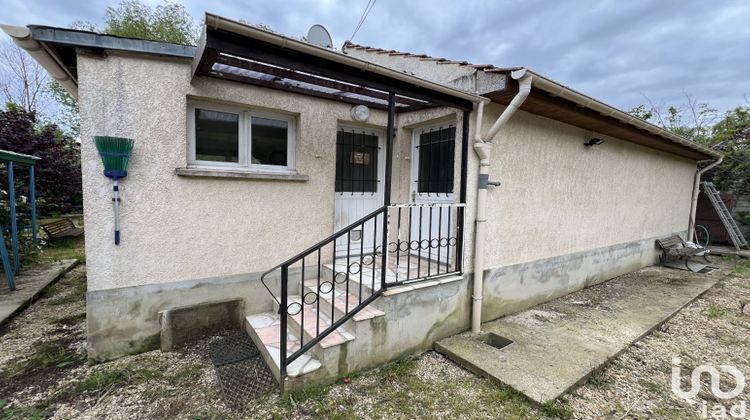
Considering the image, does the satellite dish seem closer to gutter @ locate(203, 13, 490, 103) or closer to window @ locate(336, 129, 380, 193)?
window @ locate(336, 129, 380, 193)

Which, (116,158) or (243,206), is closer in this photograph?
(116,158)

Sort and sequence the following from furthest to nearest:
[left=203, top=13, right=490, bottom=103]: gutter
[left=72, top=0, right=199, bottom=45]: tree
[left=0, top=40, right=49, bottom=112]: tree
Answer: [left=0, top=40, right=49, bottom=112]: tree
[left=72, top=0, right=199, bottom=45]: tree
[left=203, top=13, right=490, bottom=103]: gutter

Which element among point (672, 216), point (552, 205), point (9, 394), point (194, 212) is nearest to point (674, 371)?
point (552, 205)

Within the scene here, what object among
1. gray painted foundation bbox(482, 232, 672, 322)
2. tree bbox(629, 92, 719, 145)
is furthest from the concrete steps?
tree bbox(629, 92, 719, 145)

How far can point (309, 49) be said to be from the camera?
8.84ft

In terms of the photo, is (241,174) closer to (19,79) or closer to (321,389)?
(321,389)

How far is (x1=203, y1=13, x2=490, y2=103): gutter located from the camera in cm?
234

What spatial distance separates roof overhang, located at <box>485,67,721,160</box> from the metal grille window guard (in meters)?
1.74

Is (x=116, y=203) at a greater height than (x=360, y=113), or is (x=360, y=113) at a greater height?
(x=360, y=113)

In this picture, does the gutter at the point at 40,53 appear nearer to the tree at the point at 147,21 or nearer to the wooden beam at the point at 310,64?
the wooden beam at the point at 310,64

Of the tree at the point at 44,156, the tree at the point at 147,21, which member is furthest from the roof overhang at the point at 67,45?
the tree at the point at 147,21

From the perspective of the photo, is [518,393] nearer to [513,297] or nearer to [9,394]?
[513,297]

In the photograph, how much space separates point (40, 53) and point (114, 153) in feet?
3.98

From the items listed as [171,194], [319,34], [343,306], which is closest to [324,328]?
[343,306]
